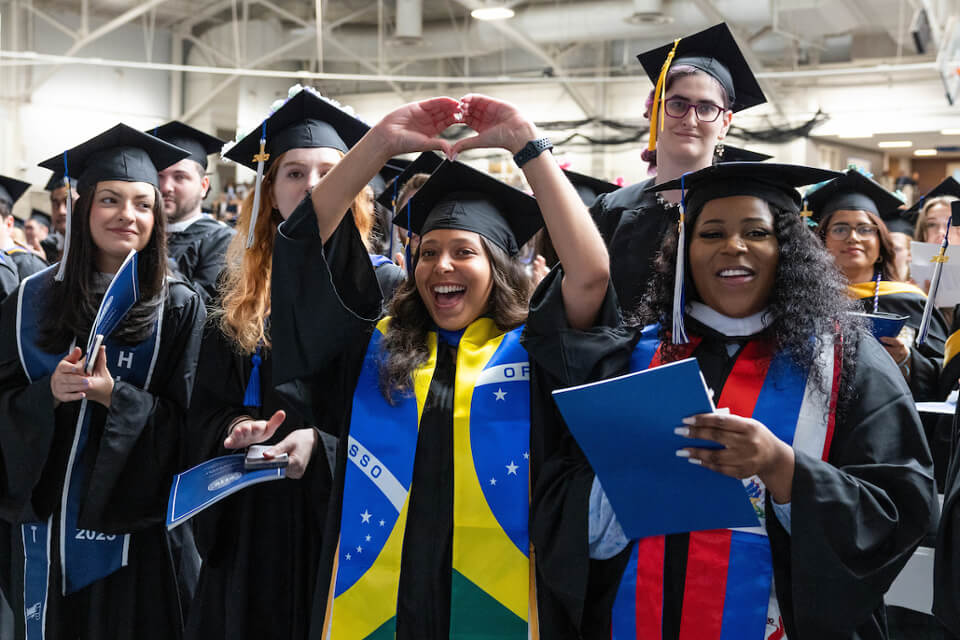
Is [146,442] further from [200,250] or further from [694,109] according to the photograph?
[694,109]

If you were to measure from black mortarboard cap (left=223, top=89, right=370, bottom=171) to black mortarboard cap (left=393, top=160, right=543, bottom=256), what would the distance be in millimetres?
533

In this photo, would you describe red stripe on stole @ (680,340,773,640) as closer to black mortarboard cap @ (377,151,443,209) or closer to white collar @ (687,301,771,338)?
white collar @ (687,301,771,338)

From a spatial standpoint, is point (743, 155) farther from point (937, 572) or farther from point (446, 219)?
point (937, 572)

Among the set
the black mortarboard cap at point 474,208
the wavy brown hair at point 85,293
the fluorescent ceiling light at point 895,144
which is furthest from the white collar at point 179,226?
the fluorescent ceiling light at point 895,144

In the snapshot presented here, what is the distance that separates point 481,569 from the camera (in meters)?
2.22

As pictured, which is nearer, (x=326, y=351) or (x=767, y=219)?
(x=767, y=219)

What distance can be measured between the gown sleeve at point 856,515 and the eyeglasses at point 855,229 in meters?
2.35

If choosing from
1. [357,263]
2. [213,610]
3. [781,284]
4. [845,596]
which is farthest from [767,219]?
[213,610]

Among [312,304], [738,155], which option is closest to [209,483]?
[312,304]

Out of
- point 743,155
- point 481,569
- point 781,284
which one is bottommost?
point 481,569

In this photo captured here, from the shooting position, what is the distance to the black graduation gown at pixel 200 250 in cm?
450

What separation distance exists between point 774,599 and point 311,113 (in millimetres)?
1944

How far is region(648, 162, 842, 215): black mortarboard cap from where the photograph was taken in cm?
207

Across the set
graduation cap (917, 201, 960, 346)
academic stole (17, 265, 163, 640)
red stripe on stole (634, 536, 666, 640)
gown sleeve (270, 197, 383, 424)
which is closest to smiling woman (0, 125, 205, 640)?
academic stole (17, 265, 163, 640)
